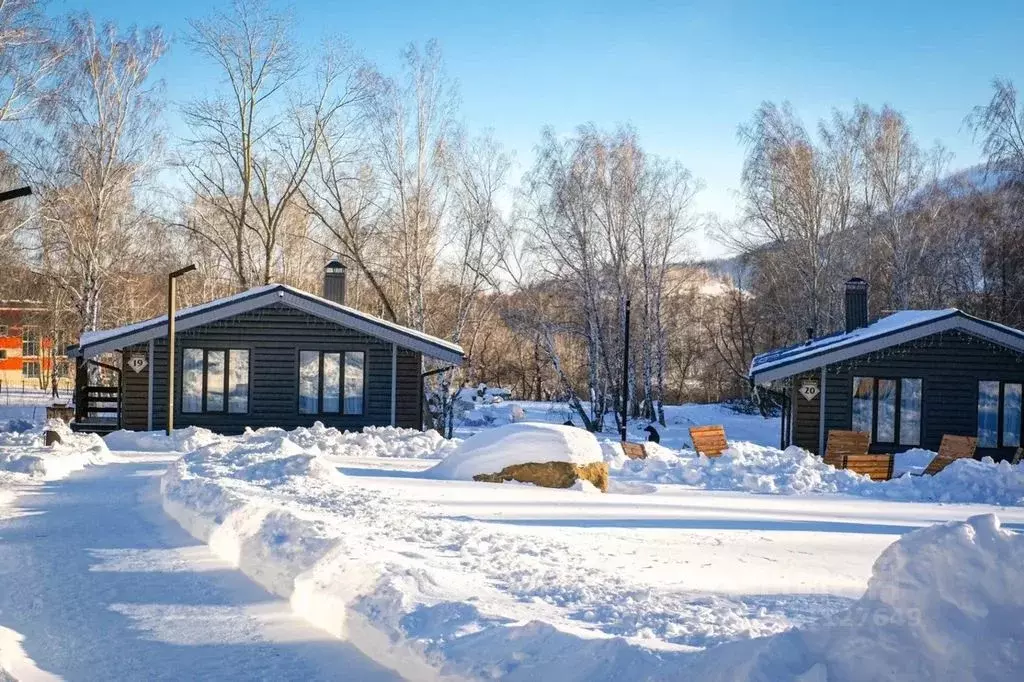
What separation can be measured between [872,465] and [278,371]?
42.8 ft

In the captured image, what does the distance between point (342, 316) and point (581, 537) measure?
47.7ft

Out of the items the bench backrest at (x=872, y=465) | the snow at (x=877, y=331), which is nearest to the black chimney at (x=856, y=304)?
the snow at (x=877, y=331)

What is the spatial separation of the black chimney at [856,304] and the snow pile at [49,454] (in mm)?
17330

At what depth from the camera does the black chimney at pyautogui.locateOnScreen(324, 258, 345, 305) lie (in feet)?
82.2

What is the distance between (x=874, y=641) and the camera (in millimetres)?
3896

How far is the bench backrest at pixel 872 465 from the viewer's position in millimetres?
17547

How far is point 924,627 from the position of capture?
3881 millimetres

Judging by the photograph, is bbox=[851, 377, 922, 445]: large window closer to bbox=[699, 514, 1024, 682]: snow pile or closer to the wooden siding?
the wooden siding

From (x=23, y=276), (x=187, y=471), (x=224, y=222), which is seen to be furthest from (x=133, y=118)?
(x=187, y=471)

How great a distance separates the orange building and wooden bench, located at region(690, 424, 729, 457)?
3614 cm

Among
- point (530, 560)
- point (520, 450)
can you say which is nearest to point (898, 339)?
point (520, 450)

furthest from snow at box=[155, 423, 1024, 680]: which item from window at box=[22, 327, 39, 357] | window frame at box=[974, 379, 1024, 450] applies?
window at box=[22, 327, 39, 357]

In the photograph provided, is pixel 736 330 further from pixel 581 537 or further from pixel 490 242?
pixel 581 537

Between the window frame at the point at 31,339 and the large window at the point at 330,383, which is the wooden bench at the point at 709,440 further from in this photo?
the window frame at the point at 31,339
